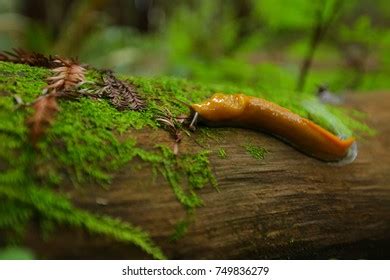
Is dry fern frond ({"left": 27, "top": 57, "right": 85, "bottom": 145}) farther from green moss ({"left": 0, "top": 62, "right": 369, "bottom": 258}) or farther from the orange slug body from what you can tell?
the orange slug body

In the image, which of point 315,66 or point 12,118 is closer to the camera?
point 12,118

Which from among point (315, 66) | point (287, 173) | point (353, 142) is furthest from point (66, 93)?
point (315, 66)

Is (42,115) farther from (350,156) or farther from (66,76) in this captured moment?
(350,156)

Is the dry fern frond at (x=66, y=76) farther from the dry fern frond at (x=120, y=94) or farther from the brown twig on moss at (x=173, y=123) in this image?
the brown twig on moss at (x=173, y=123)

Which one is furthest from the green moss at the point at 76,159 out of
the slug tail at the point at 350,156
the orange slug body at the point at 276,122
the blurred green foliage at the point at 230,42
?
the blurred green foliage at the point at 230,42
